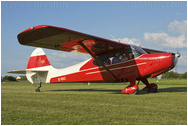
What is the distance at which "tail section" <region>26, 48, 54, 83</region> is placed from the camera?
581 inches

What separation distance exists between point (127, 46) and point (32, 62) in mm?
7653

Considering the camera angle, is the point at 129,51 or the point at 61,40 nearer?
the point at 61,40

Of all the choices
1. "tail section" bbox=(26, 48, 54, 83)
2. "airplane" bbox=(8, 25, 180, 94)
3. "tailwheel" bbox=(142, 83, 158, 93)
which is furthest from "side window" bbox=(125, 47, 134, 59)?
"tail section" bbox=(26, 48, 54, 83)

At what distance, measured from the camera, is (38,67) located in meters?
15.3

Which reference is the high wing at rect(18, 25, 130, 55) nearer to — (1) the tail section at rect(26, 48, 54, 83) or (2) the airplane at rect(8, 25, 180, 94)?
(2) the airplane at rect(8, 25, 180, 94)

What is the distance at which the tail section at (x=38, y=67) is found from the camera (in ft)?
48.4

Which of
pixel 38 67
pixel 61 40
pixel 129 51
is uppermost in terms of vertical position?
pixel 61 40

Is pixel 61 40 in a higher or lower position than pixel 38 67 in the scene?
higher

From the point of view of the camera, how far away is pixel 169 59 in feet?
32.1

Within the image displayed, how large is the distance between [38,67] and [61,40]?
5.80m

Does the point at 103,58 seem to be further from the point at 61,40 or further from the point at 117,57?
the point at 61,40

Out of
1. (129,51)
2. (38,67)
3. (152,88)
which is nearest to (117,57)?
(129,51)

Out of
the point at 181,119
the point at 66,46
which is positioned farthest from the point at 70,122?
the point at 66,46

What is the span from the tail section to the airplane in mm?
1694
